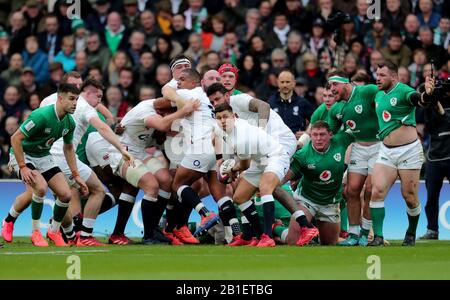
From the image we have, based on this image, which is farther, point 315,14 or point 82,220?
point 315,14

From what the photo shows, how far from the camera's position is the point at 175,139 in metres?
15.6

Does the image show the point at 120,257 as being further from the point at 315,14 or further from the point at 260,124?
the point at 315,14

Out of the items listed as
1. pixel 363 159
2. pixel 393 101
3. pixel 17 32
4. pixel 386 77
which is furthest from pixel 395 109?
pixel 17 32

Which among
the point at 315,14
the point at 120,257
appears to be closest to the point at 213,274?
the point at 120,257

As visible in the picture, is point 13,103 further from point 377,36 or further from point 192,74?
point 377,36

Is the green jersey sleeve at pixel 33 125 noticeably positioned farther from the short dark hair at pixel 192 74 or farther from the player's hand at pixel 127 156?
the short dark hair at pixel 192 74

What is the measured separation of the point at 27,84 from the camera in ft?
69.5

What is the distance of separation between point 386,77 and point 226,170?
7.60 ft

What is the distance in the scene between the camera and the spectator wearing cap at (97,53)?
71.3 ft

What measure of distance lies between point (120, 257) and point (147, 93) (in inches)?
291

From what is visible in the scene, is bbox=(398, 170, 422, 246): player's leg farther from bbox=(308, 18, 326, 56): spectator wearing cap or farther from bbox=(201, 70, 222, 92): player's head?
bbox=(308, 18, 326, 56): spectator wearing cap

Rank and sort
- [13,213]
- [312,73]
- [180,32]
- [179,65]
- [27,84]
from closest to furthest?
[13,213] < [179,65] < [312,73] < [27,84] < [180,32]

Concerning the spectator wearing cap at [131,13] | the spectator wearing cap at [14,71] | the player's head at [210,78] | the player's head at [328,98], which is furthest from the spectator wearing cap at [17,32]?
the player's head at [328,98]

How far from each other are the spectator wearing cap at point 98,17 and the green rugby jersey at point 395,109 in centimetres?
881
